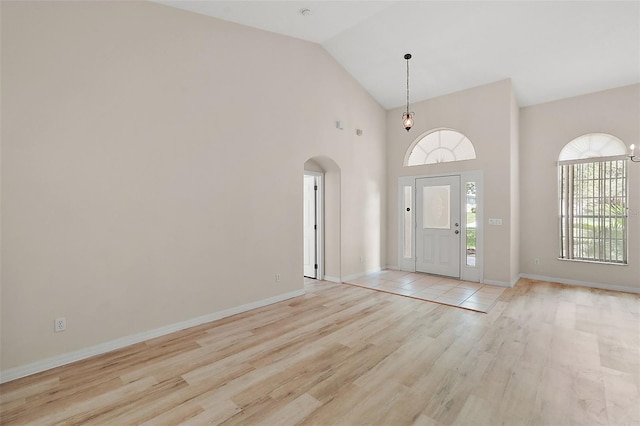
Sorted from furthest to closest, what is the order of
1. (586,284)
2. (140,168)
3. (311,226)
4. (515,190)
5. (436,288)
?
(311,226), (515,190), (586,284), (436,288), (140,168)

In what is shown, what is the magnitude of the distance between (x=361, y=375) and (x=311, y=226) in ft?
11.9

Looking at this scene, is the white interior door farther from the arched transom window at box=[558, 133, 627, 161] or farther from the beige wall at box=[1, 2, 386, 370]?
the arched transom window at box=[558, 133, 627, 161]

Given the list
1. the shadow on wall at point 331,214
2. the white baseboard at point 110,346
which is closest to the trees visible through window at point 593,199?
the shadow on wall at point 331,214

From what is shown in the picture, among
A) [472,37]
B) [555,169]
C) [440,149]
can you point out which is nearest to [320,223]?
[440,149]

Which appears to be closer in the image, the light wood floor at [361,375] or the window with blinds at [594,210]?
the light wood floor at [361,375]

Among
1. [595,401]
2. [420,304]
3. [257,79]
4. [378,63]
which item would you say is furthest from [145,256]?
[378,63]

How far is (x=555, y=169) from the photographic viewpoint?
5539 millimetres

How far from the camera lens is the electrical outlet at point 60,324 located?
8.75 ft

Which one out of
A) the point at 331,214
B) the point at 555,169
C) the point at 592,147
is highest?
the point at 592,147

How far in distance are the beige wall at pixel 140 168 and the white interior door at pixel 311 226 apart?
1.12m

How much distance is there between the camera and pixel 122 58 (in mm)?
3004

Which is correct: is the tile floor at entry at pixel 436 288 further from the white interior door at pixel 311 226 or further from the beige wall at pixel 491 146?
the white interior door at pixel 311 226

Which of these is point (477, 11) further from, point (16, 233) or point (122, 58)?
point (16, 233)

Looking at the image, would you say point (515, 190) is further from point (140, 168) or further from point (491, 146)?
point (140, 168)
